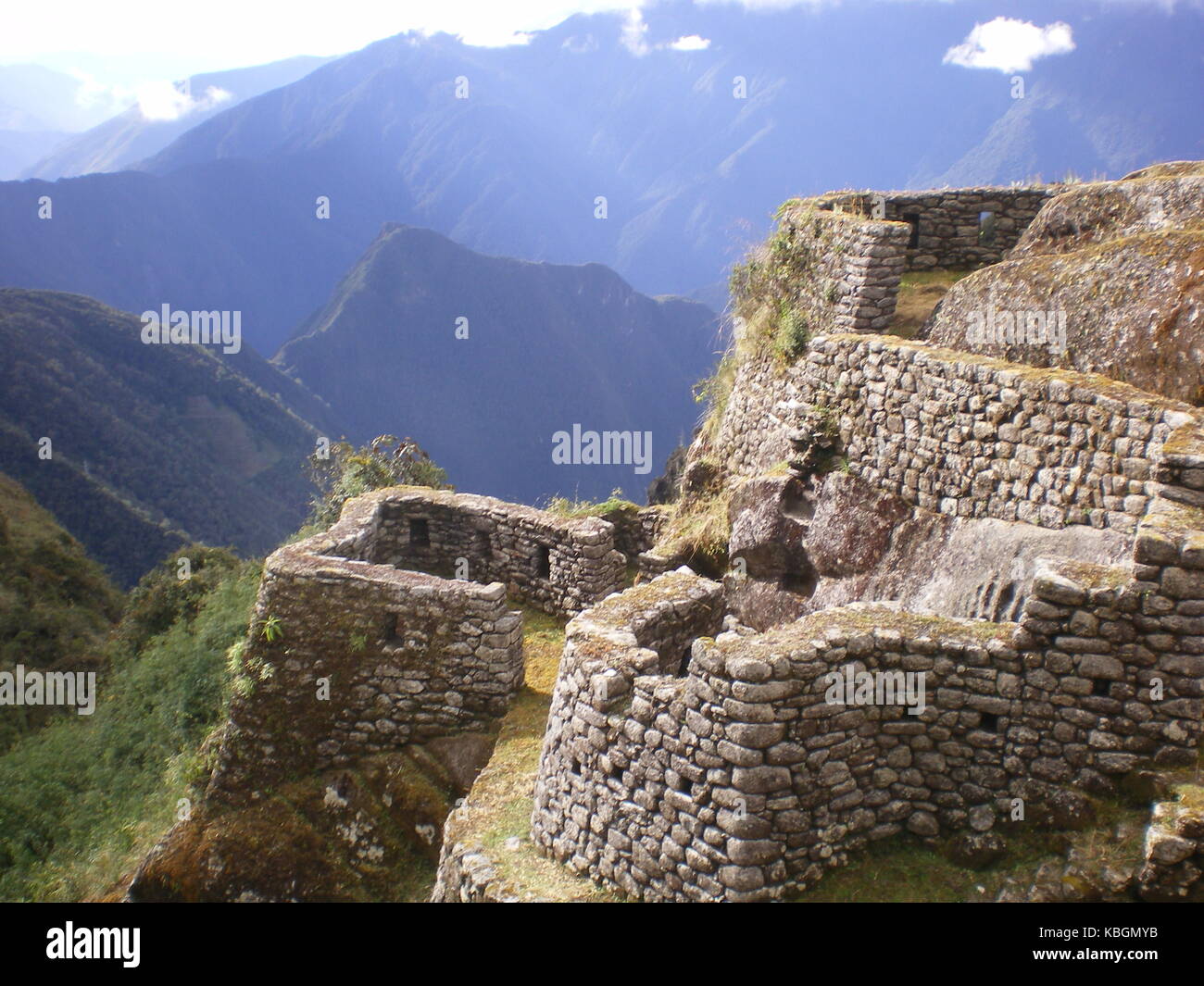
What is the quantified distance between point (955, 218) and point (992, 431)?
21.0ft

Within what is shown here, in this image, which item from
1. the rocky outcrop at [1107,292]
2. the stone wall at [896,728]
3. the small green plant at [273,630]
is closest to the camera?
the stone wall at [896,728]

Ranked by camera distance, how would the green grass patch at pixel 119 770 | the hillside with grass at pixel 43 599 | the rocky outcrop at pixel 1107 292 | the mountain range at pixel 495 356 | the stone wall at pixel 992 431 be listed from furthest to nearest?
the mountain range at pixel 495 356 → the hillside with grass at pixel 43 599 → the green grass patch at pixel 119 770 → the rocky outcrop at pixel 1107 292 → the stone wall at pixel 992 431

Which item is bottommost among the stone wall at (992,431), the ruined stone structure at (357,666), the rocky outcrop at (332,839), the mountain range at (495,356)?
the rocky outcrop at (332,839)

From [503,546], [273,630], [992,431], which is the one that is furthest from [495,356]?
[992,431]

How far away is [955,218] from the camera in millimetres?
14266

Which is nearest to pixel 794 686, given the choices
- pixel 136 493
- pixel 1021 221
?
pixel 1021 221

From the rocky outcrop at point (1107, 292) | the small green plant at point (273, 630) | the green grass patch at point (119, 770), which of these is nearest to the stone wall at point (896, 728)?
the rocky outcrop at point (1107, 292)

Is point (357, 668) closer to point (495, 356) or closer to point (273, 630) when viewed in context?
point (273, 630)

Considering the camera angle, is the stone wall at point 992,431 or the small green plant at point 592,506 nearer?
the stone wall at point 992,431

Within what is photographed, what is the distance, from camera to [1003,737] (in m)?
6.77

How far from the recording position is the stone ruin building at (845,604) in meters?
6.61

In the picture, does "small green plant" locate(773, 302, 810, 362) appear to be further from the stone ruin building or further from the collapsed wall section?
→ the collapsed wall section

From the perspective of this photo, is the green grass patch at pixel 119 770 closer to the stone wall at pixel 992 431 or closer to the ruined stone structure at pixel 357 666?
the ruined stone structure at pixel 357 666

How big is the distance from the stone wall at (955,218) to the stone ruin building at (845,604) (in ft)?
0.13
